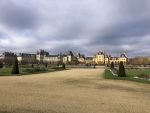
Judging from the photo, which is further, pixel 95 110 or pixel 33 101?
pixel 33 101

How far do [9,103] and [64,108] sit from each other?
2436 mm

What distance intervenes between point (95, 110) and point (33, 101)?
3.14m

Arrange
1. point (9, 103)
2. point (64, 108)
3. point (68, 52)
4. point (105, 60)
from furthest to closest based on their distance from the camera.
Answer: point (68, 52) → point (105, 60) → point (9, 103) → point (64, 108)

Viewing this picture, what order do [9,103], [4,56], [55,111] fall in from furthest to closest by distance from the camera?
[4,56], [9,103], [55,111]

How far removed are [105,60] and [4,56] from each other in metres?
62.9

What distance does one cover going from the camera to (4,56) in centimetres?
16162

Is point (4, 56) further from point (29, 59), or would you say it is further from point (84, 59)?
point (84, 59)

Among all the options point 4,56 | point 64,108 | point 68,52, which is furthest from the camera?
point 68,52

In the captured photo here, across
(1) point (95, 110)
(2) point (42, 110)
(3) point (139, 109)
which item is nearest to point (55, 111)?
(2) point (42, 110)

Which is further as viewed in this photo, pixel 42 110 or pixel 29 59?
pixel 29 59

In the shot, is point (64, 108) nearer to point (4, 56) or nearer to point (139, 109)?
point (139, 109)

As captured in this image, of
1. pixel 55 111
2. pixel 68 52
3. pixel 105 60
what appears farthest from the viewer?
pixel 68 52

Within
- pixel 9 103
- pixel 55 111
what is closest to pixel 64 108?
pixel 55 111

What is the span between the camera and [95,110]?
10.1m
